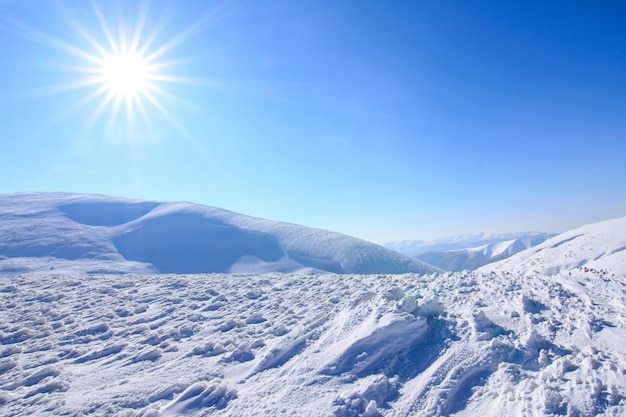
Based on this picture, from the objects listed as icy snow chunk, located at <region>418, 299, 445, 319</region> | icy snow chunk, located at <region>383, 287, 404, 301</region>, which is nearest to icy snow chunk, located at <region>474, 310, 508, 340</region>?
icy snow chunk, located at <region>418, 299, 445, 319</region>

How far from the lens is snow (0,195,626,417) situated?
4562 mm

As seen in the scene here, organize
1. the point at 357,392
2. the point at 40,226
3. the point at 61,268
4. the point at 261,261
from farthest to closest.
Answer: the point at 40,226
the point at 261,261
the point at 61,268
the point at 357,392

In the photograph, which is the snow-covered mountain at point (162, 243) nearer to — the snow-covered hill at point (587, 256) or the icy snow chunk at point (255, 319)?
the icy snow chunk at point (255, 319)

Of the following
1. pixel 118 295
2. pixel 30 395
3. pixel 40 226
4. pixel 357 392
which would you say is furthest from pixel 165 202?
pixel 357 392

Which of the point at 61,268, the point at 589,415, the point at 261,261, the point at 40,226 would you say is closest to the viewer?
the point at 589,415

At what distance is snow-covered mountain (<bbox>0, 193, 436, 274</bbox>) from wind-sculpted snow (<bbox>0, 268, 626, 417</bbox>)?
39.6 ft

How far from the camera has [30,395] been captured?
17.6ft

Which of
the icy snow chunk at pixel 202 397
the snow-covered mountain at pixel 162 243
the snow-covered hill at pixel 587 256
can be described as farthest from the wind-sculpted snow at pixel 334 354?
the snow-covered hill at pixel 587 256

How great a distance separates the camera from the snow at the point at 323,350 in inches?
180

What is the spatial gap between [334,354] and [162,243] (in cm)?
2484

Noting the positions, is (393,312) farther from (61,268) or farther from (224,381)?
(61,268)

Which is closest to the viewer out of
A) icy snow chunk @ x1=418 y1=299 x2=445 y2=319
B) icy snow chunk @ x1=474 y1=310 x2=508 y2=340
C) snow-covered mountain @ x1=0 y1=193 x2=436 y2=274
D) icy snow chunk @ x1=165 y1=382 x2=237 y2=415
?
icy snow chunk @ x1=165 y1=382 x2=237 y2=415

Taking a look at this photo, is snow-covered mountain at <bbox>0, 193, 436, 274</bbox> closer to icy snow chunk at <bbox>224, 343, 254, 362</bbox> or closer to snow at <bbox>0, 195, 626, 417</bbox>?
snow at <bbox>0, 195, 626, 417</bbox>

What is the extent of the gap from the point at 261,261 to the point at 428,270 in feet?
48.3
